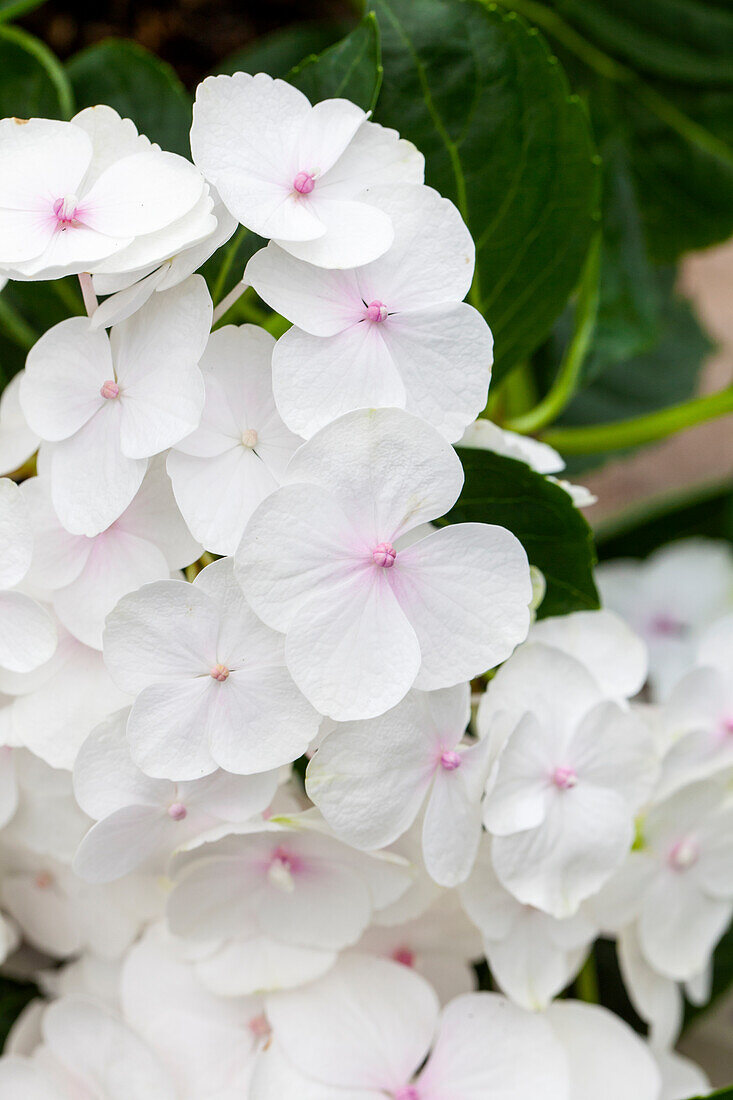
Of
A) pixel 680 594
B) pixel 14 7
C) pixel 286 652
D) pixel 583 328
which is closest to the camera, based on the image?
pixel 286 652

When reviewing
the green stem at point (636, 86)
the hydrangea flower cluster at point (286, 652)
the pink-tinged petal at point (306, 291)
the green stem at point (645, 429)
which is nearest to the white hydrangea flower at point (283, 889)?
the hydrangea flower cluster at point (286, 652)

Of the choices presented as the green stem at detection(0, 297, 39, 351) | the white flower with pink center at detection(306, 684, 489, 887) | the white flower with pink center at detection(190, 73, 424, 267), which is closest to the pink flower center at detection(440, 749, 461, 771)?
the white flower with pink center at detection(306, 684, 489, 887)

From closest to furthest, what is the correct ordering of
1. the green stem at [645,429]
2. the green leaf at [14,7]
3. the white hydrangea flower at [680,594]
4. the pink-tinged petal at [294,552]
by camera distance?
the pink-tinged petal at [294,552], the green leaf at [14,7], the green stem at [645,429], the white hydrangea flower at [680,594]

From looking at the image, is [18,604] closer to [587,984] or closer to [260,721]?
[260,721]

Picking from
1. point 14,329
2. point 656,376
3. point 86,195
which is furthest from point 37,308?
point 656,376

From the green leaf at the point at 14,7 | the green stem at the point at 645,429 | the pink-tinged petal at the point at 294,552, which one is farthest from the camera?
the green stem at the point at 645,429

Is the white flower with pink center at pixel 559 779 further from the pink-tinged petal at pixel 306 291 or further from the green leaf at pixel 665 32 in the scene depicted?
the green leaf at pixel 665 32

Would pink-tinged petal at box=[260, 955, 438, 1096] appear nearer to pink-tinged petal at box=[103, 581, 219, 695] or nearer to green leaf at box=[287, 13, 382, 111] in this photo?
pink-tinged petal at box=[103, 581, 219, 695]

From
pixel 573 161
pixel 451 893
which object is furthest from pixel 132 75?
pixel 451 893
